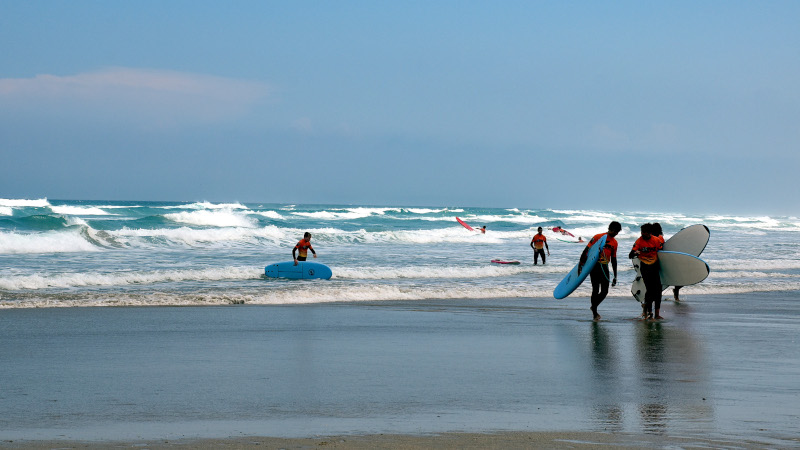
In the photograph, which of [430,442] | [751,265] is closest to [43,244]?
[751,265]

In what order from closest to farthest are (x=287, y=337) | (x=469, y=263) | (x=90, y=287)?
(x=287, y=337) < (x=90, y=287) < (x=469, y=263)

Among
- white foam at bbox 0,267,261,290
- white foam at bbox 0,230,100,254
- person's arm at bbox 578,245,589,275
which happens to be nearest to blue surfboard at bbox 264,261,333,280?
white foam at bbox 0,267,261,290

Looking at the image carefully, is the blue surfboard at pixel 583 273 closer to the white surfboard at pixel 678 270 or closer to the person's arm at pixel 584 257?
the person's arm at pixel 584 257

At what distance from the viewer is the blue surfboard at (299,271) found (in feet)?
60.8

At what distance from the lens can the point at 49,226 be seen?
39469 millimetres

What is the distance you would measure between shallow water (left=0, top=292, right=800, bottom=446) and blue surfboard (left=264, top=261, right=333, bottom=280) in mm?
6476

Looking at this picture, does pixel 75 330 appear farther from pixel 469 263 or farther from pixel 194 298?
pixel 469 263

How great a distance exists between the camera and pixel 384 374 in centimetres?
704

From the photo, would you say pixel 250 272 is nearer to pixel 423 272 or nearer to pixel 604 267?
pixel 423 272

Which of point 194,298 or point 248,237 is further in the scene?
point 248,237

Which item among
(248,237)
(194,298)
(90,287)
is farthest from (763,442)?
(248,237)

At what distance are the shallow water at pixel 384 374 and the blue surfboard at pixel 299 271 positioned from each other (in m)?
6.48

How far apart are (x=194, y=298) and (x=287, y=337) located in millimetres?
4979

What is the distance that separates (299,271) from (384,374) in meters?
11.8
